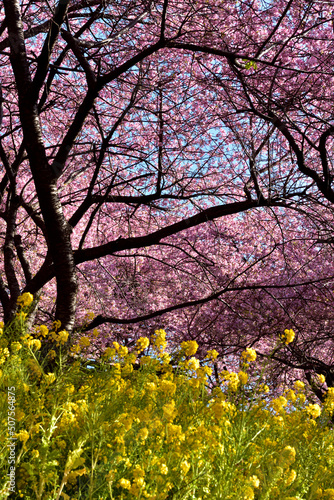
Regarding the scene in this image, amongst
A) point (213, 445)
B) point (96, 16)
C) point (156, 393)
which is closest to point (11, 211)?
point (96, 16)

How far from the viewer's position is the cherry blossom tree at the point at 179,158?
659 centimetres

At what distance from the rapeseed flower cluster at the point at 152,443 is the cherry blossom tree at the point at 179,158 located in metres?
2.43

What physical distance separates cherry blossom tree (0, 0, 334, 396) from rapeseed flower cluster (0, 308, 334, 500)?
95.8 inches

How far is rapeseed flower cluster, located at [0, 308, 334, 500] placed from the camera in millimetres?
2369

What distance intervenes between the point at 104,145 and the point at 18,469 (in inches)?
207

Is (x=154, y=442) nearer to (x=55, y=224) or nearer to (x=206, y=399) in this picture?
(x=206, y=399)

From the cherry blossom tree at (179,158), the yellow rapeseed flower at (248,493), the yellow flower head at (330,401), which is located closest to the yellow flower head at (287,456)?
the yellow rapeseed flower at (248,493)

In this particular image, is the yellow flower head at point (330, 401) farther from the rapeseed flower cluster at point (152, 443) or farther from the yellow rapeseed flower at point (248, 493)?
the yellow rapeseed flower at point (248, 493)

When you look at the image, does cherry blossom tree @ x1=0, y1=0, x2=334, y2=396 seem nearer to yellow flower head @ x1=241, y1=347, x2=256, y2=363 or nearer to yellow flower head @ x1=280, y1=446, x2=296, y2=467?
yellow flower head @ x1=241, y1=347, x2=256, y2=363

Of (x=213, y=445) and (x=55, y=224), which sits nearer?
(x=213, y=445)

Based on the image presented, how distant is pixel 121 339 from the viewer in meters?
14.0

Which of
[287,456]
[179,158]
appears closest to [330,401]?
[287,456]

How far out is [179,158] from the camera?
383 inches

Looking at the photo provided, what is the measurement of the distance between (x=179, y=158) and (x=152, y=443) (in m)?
7.41
